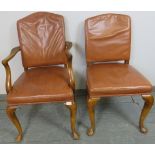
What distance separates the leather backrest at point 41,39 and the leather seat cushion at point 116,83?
0.40 meters

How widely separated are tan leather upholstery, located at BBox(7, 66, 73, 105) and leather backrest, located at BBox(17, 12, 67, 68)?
0.20m

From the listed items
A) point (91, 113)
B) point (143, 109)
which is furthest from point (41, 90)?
point (143, 109)

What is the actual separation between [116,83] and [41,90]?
57 cm

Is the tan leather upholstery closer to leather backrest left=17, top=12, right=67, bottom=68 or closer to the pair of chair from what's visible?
the pair of chair

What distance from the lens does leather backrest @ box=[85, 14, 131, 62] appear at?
179 centimetres

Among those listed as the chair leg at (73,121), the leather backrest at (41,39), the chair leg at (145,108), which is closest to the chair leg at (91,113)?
the chair leg at (73,121)

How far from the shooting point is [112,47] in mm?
1843

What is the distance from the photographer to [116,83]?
1552 mm

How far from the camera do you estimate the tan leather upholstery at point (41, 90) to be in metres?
1.50

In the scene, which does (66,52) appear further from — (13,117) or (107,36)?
(13,117)

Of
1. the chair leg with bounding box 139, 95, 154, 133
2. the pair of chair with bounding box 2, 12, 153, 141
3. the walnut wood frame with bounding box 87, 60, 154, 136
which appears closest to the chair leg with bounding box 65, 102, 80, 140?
the pair of chair with bounding box 2, 12, 153, 141

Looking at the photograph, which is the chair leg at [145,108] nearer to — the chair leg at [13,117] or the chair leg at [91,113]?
the chair leg at [91,113]
